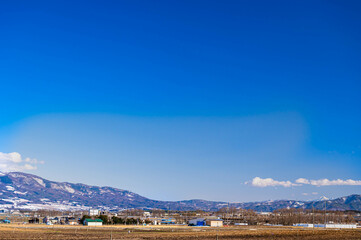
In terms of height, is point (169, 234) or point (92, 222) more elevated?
point (169, 234)

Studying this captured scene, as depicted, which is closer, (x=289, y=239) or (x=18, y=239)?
(x=18, y=239)

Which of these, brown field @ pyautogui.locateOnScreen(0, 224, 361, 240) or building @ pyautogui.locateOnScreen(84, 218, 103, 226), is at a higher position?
→ brown field @ pyautogui.locateOnScreen(0, 224, 361, 240)

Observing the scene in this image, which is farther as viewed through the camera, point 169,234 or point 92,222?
point 92,222

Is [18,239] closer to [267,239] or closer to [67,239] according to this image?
[67,239]

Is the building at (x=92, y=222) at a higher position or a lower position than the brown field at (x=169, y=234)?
lower

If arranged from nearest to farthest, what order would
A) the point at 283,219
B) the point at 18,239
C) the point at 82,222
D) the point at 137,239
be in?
the point at 18,239
the point at 137,239
the point at 82,222
the point at 283,219

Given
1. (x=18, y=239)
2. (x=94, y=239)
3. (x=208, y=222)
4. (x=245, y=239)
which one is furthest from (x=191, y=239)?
(x=208, y=222)

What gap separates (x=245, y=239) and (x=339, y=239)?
13556mm

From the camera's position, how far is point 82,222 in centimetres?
13738

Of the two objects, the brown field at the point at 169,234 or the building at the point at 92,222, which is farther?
the building at the point at 92,222

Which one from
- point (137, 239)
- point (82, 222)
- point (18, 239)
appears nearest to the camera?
point (18, 239)

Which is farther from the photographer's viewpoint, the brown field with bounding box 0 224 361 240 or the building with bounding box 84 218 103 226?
the building with bounding box 84 218 103 226

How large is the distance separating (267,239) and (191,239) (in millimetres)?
11566

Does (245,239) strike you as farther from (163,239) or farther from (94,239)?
(94,239)
